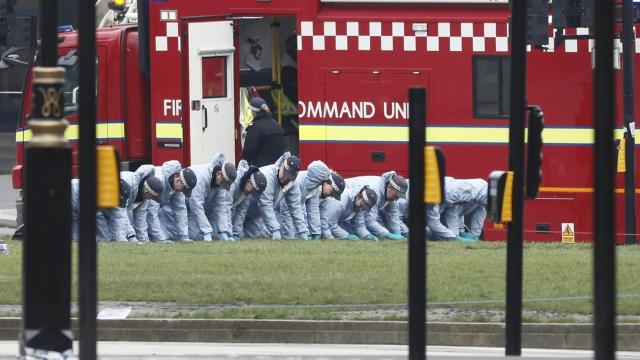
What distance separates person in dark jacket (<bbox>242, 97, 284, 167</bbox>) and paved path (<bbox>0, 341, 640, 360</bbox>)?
300 inches

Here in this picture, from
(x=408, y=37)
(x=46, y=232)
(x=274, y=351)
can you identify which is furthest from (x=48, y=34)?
(x=408, y=37)

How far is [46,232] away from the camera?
5.94 meters

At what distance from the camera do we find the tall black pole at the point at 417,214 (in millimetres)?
7457

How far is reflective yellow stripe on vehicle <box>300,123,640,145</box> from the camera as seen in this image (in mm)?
17906

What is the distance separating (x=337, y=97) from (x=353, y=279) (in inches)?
199

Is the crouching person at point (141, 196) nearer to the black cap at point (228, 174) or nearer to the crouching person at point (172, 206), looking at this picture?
the crouching person at point (172, 206)

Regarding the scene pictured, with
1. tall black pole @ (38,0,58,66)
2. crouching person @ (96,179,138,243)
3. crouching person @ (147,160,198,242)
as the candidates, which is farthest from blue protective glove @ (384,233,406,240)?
tall black pole @ (38,0,58,66)

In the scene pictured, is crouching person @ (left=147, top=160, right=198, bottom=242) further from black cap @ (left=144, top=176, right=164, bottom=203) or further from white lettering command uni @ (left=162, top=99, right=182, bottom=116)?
white lettering command uni @ (left=162, top=99, right=182, bottom=116)

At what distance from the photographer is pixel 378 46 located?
60.6 ft

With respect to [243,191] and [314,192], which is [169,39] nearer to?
[243,191]

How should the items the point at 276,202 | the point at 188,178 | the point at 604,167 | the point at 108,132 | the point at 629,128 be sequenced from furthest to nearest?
the point at 108,132 < the point at 276,202 < the point at 629,128 < the point at 188,178 < the point at 604,167

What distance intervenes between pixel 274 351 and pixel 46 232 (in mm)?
5292

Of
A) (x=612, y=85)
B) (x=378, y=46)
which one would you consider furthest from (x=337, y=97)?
(x=612, y=85)

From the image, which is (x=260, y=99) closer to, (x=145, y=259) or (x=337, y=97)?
(x=337, y=97)
